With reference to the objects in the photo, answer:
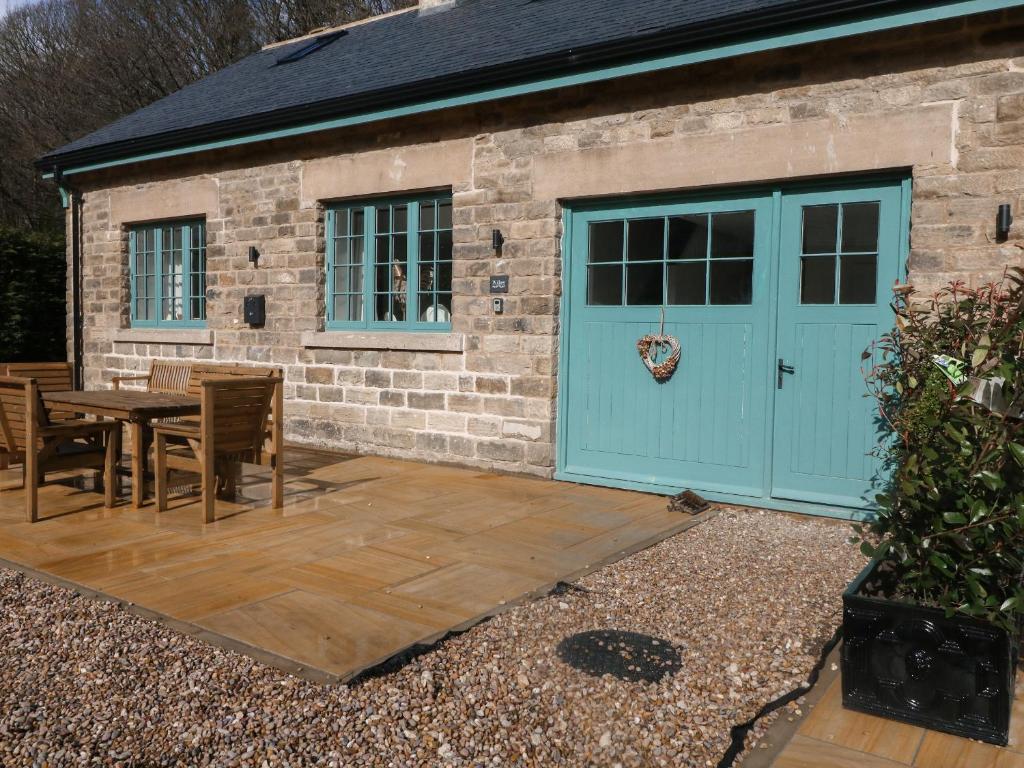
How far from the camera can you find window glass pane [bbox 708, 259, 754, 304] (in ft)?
20.2

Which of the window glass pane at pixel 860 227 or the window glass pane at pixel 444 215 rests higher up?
the window glass pane at pixel 444 215

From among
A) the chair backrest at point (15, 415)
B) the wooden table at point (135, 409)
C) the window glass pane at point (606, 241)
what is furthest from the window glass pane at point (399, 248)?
the chair backrest at point (15, 415)

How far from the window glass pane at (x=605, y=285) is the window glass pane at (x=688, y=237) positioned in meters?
0.49

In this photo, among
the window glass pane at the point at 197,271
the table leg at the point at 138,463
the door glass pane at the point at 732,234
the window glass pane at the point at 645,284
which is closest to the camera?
the table leg at the point at 138,463

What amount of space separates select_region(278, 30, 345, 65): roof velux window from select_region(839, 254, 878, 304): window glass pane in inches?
340

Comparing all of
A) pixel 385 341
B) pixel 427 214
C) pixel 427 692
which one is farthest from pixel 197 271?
pixel 427 692

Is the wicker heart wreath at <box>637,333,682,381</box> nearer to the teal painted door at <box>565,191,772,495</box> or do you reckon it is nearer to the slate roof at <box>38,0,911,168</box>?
the teal painted door at <box>565,191,772,495</box>

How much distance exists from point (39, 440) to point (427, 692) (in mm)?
3872

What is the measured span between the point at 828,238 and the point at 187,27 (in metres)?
21.2

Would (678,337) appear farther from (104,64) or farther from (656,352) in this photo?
(104,64)

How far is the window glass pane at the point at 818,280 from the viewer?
228 inches

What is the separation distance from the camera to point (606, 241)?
6875mm

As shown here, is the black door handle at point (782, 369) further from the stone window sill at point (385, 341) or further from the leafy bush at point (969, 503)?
the stone window sill at point (385, 341)

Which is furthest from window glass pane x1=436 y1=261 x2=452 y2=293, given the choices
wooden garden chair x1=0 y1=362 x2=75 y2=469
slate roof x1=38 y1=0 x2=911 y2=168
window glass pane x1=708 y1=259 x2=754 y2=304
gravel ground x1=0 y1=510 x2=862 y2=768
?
gravel ground x1=0 y1=510 x2=862 y2=768
